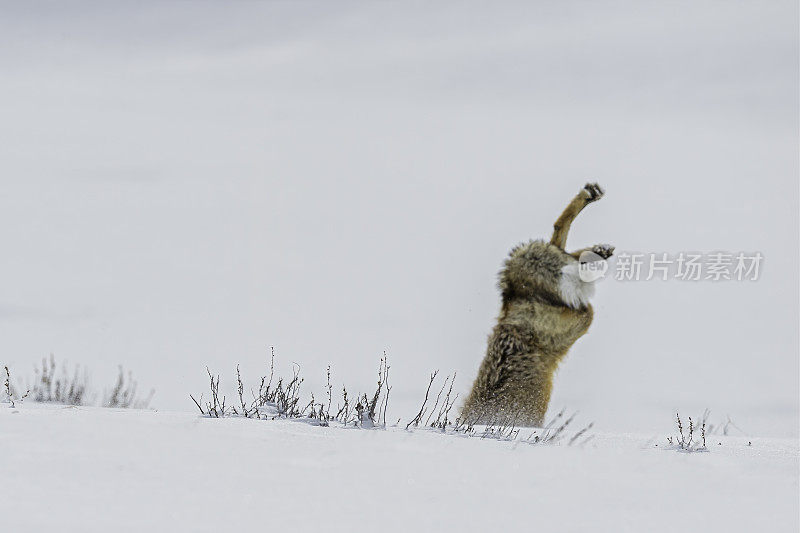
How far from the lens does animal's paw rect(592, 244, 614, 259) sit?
335 inches

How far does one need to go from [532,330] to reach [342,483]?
3.75m

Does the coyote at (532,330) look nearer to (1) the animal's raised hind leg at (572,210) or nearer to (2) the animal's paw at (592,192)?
(1) the animal's raised hind leg at (572,210)

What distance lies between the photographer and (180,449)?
539 centimetres

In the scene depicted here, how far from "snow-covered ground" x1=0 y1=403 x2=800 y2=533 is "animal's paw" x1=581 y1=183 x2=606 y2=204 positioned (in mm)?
3110

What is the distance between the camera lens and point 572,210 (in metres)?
8.75

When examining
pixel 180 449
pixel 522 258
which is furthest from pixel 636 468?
pixel 522 258

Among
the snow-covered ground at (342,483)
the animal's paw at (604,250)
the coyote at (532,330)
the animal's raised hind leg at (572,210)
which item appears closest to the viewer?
the snow-covered ground at (342,483)

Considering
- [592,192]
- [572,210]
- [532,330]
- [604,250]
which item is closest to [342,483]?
[532,330]

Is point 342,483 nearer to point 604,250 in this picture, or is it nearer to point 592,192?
point 604,250

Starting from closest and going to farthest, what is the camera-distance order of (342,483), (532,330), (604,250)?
(342,483) → (532,330) → (604,250)

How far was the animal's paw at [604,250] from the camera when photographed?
27.9 ft

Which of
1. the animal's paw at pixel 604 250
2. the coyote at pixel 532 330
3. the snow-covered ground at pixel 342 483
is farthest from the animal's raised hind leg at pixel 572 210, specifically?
the snow-covered ground at pixel 342 483

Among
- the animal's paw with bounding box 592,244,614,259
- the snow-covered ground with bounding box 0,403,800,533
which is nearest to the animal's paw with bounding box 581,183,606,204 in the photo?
the animal's paw with bounding box 592,244,614,259

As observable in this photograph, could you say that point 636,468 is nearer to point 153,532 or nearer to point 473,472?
point 473,472
